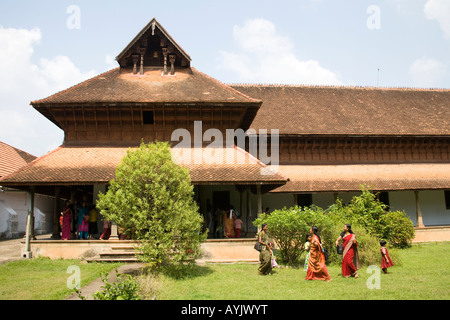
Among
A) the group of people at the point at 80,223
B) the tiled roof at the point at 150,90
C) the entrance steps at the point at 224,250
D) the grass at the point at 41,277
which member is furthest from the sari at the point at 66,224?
the tiled roof at the point at 150,90

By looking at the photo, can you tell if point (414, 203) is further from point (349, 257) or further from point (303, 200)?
point (349, 257)

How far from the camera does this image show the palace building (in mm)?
15422

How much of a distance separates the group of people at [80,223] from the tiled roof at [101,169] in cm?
172

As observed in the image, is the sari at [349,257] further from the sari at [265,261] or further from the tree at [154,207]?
the tree at [154,207]

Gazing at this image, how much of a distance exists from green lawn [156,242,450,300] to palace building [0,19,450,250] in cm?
411

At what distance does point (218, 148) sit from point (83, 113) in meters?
6.30

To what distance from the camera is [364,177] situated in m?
20.9

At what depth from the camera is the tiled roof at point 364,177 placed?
19.8m

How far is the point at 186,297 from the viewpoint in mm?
8148

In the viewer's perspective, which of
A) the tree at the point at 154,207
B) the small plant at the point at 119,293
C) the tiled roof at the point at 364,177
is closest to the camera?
the small plant at the point at 119,293

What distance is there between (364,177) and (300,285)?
13218mm

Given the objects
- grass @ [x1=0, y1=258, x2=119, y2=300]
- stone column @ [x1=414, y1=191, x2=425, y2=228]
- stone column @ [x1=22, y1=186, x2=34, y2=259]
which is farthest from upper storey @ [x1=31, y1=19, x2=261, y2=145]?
stone column @ [x1=414, y1=191, x2=425, y2=228]

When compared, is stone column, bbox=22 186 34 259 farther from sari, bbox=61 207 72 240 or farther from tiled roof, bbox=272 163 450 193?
tiled roof, bbox=272 163 450 193

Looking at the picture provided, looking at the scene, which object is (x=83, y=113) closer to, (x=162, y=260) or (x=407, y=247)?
(x=162, y=260)
